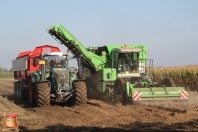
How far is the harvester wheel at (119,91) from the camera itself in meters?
16.5

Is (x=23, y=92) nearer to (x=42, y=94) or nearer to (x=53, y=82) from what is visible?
(x=53, y=82)

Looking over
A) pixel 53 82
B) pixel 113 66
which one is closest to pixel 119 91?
pixel 113 66

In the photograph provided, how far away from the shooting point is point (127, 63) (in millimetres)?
18703

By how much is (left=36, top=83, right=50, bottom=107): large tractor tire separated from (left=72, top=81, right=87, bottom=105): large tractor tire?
3.68ft

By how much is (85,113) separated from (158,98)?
3.85 metres

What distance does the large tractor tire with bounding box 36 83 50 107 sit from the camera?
50.4 ft

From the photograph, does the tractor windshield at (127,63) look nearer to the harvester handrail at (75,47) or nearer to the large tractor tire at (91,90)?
the harvester handrail at (75,47)

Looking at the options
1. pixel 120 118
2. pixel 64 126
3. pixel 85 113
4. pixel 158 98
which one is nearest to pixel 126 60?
pixel 158 98

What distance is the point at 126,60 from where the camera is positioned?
1869 cm

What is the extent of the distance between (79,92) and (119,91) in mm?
2183

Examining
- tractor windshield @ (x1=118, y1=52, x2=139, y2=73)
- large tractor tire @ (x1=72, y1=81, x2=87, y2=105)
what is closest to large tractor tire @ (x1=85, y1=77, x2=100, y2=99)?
tractor windshield @ (x1=118, y1=52, x2=139, y2=73)

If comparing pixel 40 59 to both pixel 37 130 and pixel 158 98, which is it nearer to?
pixel 158 98

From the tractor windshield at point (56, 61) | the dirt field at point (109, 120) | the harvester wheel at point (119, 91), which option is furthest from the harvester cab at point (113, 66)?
the dirt field at point (109, 120)

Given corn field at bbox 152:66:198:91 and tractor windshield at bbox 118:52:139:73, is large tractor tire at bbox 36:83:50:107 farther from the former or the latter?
corn field at bbox 152:66:198:91
